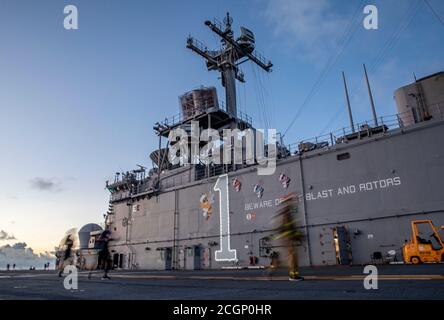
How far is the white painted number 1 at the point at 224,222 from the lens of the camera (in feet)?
76.9

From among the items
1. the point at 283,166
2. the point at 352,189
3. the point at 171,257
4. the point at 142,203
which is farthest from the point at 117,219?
the point at 352,189

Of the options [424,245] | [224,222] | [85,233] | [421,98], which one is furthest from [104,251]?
[85,233]

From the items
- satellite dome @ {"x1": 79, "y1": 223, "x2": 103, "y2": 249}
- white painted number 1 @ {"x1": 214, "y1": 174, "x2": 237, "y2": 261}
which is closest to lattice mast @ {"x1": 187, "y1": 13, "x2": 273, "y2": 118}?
white painted number 1 @ {"x1": 214, "y1": 174, "x2": 237, "y2": 261}

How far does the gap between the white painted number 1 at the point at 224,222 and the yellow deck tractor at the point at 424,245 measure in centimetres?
1193

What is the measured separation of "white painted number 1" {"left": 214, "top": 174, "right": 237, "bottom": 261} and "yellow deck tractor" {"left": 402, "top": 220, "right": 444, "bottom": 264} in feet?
39.2

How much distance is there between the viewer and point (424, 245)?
14141mm

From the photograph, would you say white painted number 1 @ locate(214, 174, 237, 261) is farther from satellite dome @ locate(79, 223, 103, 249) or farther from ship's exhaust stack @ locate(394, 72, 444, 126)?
satellite dome @ locate(79, 223, 103, 249)

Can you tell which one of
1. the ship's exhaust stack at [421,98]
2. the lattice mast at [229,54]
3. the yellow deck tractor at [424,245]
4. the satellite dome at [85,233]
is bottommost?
the yellow deck tractor at [424,245]

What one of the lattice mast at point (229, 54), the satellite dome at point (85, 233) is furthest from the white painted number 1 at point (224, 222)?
the satellite dome at point (85, 233)

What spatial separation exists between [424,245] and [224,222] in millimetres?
13542

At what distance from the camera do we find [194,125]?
3005 cm

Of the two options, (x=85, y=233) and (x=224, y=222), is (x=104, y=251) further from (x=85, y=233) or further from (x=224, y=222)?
(x=85, y=233)

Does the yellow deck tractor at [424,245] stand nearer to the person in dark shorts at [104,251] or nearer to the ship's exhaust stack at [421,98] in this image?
the ship's exhaust stack at [421,98]

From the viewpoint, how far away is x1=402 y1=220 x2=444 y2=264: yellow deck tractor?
13928 mm
